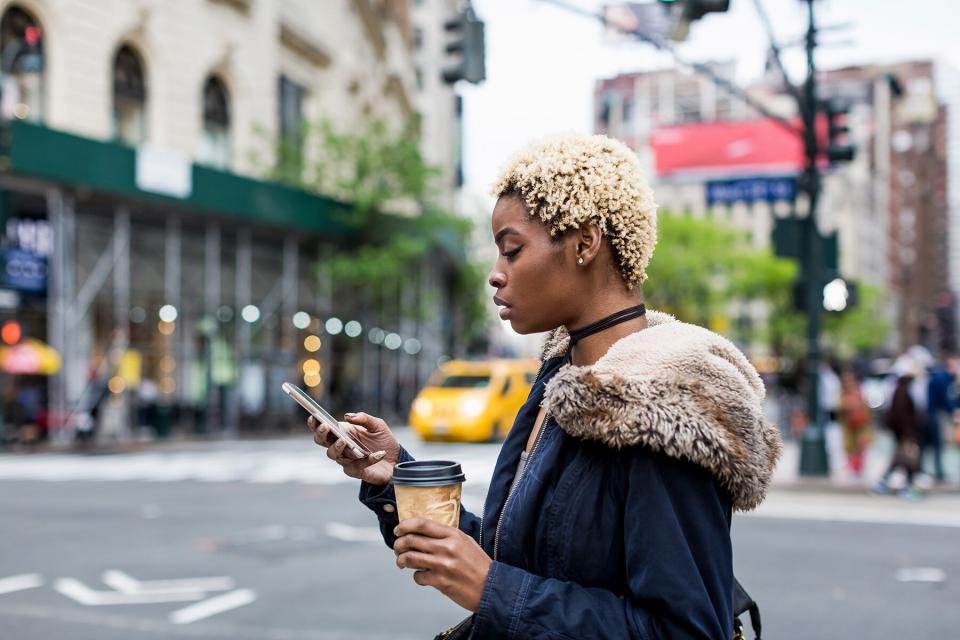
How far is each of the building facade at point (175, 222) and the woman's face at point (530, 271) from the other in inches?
768

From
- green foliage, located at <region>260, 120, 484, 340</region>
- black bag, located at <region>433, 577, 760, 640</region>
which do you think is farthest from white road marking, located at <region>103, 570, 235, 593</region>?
green foliage, located at <region>260, 120, 484, 340</region>

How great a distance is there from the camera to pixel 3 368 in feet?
73.8

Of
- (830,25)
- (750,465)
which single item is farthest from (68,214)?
(750,465)

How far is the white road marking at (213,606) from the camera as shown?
6746mm

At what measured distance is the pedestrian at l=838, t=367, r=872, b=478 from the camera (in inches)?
611

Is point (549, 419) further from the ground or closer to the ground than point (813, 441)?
further from the ground

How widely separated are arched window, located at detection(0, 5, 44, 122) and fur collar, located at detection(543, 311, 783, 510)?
75.0ft

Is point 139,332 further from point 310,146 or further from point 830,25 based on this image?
point 830,25

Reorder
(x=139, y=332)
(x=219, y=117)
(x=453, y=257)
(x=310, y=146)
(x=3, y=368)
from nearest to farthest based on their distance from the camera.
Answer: (x=3, y=368) < (x=139, y=332) < (x=219, y=117) < (x=310, y=146) < (x=453, y=257)

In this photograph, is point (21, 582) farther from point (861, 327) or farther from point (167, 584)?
point (861, 327)

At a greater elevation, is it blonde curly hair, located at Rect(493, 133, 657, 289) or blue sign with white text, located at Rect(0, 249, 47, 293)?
blue sign with white text, located at Rect(0, 249, 47, 293)

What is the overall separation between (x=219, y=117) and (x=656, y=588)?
3199 centimetres

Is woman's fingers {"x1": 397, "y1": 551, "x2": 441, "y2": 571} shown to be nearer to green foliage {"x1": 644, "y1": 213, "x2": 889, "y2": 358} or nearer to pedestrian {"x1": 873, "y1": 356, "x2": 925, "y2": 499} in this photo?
pedestrian {"x1": 873, "y1": 356, "x2": 925, "y2": 499}

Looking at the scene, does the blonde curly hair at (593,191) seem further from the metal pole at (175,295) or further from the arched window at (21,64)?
the metal pole at (175,295)
